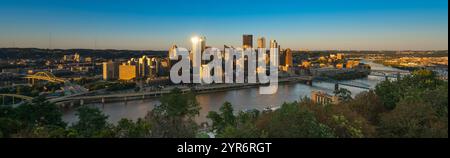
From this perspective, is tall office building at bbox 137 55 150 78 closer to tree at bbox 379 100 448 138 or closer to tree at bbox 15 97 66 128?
tree at bbox 15 97 66 128

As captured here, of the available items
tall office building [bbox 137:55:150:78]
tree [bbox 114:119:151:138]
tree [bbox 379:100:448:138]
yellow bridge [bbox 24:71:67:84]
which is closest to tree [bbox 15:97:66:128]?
tree [bbox 114:119:151:138]

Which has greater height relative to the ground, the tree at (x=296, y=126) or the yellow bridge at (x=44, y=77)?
the tree at (x=296, y=126)

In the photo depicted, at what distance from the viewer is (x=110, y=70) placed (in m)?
17.6

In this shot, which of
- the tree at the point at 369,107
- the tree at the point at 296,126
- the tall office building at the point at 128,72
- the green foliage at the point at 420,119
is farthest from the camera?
the tall office building at the point at 128,72

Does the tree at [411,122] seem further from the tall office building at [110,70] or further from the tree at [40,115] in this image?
the tall office building at [110,70]

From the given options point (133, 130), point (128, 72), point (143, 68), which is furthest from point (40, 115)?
point (143, 68)

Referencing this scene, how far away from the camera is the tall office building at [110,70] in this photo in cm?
1742

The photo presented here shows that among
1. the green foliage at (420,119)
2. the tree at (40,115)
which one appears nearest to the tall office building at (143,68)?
the tree at (40,115)

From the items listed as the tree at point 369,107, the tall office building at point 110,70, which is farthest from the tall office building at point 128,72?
the tree at point 369,107

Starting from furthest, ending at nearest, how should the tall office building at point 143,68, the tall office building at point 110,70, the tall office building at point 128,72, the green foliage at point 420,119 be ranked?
1. the tall office building at point 143,68
2. the tall office building at point 128,72
3. the tall office building at point 110,70
4. the green foliage at point 420,119

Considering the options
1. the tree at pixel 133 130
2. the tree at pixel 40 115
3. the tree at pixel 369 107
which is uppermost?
the tree at pixel 369 107

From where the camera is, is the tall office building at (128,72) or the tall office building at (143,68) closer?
the tall office building at (128,72)
